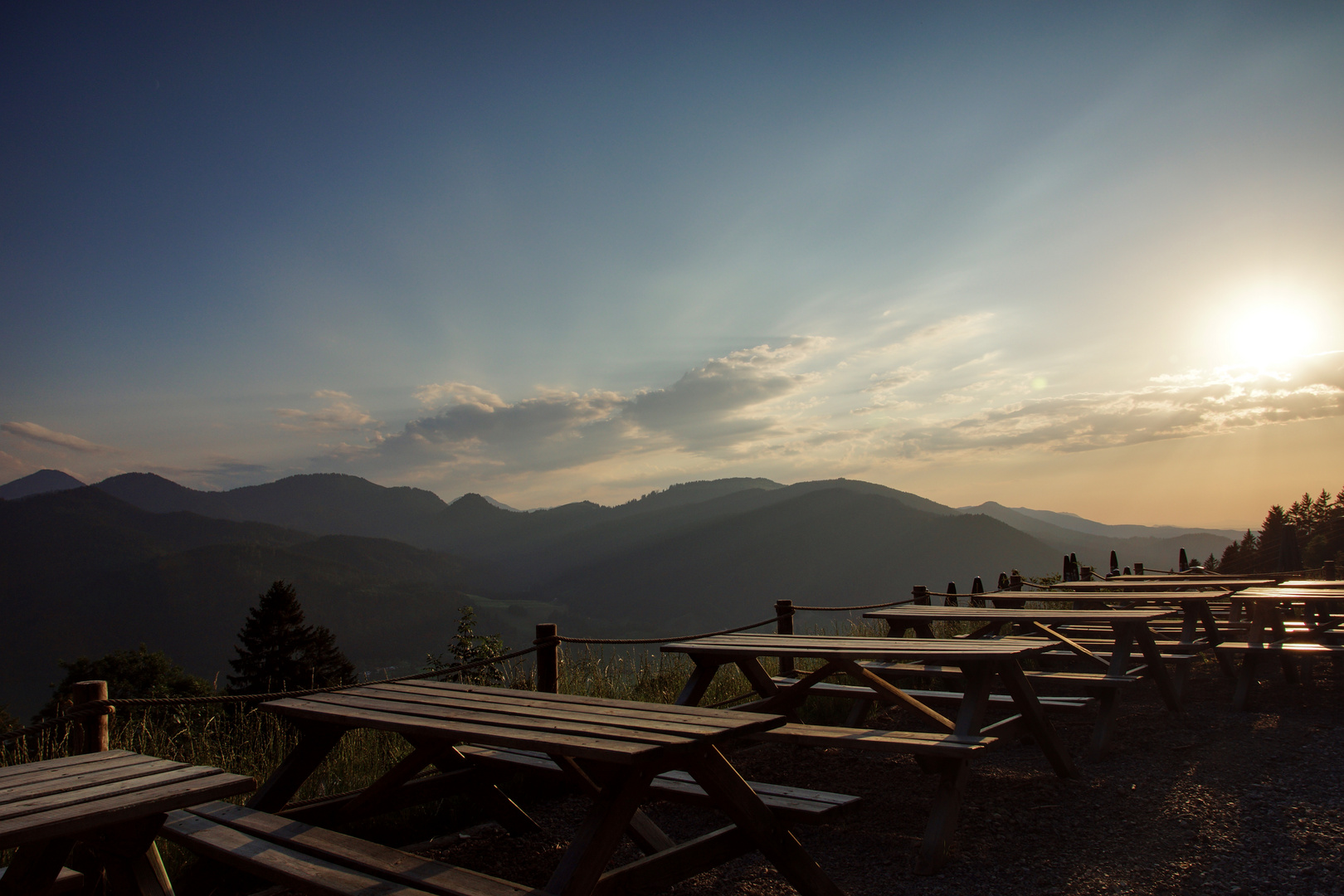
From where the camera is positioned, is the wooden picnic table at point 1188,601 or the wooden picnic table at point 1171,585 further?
the wooden picnic table at point 1171,585

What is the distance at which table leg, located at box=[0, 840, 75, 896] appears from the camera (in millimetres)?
1695

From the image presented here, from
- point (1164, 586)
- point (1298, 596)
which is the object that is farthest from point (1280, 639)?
point (1164, 586)

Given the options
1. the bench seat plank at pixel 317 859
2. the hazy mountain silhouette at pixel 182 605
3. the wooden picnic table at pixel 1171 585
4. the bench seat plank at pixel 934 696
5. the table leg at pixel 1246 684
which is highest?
the wooden picnic table at pixel 1171 585

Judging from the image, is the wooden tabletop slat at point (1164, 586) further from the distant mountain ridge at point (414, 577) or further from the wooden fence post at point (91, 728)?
the distant mountain ridge at point (414, 577)

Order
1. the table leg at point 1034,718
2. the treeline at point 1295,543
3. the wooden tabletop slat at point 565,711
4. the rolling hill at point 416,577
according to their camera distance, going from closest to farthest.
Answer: the wooden tabletop slat at point 565,711
the table leg at point 1034,718
the treeline at point 1295,543
the rolling hill at point 416,577

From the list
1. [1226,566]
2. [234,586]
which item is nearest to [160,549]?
[234,586]

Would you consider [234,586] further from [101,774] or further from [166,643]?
[101,774]

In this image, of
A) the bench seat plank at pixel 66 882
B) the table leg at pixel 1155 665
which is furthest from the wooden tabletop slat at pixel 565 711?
the table leg at pixel 1155 665

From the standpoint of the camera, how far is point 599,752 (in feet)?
5.56

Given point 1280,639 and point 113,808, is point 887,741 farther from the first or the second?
point 1280,639

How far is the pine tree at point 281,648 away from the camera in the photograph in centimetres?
3488

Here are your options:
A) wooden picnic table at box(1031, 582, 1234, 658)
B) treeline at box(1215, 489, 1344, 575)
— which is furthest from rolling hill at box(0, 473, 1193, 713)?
wooden picnic table at box(1031, 582, 1234, 658)

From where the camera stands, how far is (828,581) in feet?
444

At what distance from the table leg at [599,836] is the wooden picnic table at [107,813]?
2.53 feet
